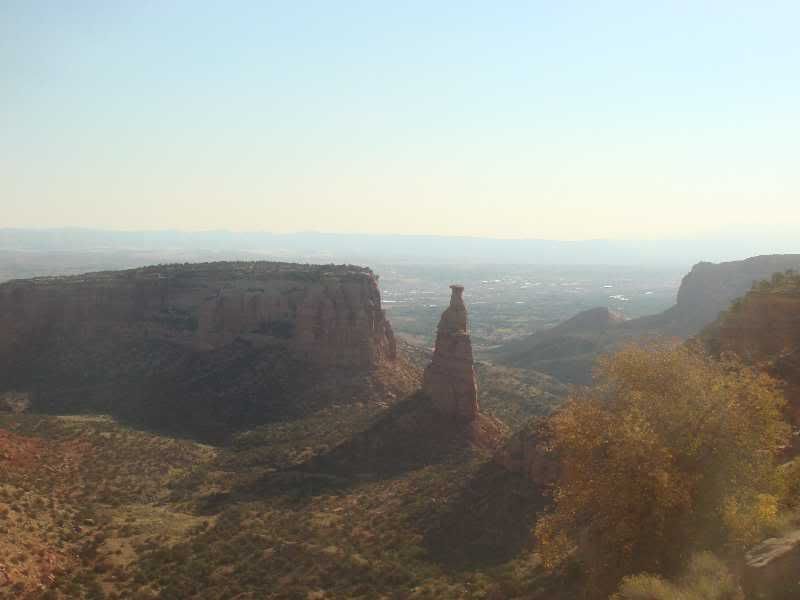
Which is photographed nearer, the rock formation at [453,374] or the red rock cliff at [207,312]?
the rock formation at [453,374]

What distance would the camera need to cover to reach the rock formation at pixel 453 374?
46.8 metres

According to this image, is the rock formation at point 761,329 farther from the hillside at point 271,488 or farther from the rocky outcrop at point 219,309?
the rocky outcrop at point 219,309

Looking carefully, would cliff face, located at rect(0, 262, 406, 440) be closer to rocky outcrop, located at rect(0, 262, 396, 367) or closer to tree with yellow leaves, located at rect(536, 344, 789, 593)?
rocky outcrop, located at rect(0, 262, 396, 367)

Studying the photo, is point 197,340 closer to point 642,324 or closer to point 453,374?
point 453,374

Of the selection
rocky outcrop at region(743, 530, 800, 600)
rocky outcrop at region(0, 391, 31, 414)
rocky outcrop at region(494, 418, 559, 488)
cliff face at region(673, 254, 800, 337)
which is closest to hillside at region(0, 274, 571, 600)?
rocky outcrop at region(0, 391, 31, 414)

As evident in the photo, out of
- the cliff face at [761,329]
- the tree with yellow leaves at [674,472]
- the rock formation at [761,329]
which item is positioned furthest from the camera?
the cliff face at [761,329]

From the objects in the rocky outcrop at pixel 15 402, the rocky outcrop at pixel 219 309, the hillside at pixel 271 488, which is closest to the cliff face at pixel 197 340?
the rocky outcrop at pixel 219 309

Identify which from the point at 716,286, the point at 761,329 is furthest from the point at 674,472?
the point at 716,286

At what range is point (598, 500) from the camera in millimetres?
17688

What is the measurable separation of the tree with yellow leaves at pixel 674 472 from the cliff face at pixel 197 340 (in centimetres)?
3934

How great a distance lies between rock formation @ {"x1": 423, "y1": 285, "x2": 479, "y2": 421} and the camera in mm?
46781

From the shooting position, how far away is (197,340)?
6644cm

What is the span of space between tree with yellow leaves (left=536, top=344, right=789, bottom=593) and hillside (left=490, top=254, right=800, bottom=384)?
255 feet

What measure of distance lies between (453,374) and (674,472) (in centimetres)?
3058
